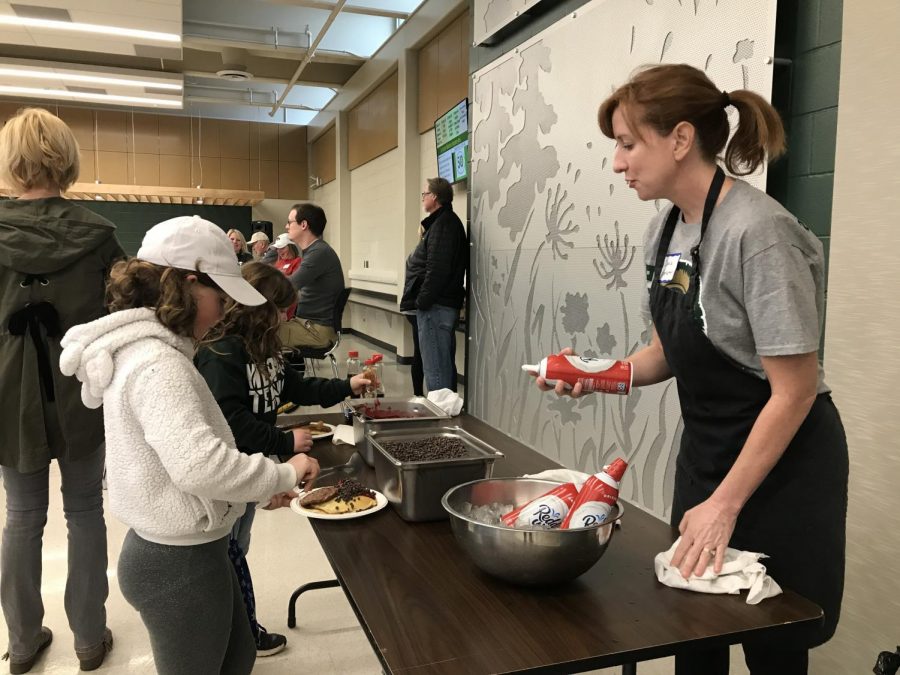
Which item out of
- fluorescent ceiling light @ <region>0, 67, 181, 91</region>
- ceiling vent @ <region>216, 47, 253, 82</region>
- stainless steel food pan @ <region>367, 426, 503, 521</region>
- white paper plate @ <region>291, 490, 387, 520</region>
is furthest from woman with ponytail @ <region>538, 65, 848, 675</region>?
fluorescent ceiling light @ <region>0, 67, 181, 91</region>

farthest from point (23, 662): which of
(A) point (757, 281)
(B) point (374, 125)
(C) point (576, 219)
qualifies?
(B) point (374, 125)

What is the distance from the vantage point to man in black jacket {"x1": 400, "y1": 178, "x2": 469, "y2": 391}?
4.76 meters

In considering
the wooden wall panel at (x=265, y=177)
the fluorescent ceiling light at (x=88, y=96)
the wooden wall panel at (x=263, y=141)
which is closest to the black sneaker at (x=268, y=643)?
the fluorescent ceiling light at (x=88, y=96)

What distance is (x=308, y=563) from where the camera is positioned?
2.95 meters

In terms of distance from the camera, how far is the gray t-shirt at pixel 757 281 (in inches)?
44.8

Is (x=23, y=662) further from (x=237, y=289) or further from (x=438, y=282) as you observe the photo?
(x=438, y=282)

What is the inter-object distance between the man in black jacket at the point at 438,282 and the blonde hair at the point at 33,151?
2.92 meters

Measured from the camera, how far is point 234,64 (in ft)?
27.7

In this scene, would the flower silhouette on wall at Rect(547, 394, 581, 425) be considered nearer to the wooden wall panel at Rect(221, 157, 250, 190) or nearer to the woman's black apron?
the woman's black apron

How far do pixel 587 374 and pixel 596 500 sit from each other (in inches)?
10.8

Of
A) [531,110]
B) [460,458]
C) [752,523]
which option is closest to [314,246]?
[531,110]

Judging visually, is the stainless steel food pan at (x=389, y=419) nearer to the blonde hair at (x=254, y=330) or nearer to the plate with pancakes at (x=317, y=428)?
the plate with pancakes at (x=317, y=428)

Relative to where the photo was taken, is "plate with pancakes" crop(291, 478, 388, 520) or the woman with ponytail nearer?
the woman with ponytail

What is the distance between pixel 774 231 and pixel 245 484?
100cm
